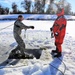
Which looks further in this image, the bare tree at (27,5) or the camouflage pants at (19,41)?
the bare tree at (27,5)

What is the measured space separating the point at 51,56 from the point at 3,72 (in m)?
2.43

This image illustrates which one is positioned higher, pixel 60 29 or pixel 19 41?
pixel 60 29

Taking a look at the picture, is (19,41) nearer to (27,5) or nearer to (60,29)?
(60,29)

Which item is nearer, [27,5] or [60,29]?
[60,29]

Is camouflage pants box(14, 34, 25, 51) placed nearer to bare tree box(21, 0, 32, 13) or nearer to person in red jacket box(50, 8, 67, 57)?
person in red jacket box(50, 8, 67, 57)

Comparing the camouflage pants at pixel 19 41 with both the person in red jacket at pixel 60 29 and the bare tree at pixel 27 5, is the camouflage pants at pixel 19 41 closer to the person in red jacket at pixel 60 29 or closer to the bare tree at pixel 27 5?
the person in red jacket at pixel 60 29

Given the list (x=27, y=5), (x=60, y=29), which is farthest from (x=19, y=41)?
(x=27, y=5)

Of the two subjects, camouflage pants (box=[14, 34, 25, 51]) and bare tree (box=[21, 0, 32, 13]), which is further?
bare tree (box=[21, 0, 32, 13])

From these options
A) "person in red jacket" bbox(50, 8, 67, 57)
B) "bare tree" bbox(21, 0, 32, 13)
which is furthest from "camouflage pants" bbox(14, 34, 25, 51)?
Result: "bare tree" bbox(21, 0, 32, 13)

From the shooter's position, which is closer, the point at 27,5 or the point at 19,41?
the point at 19,41

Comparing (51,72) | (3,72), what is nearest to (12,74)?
(3,72)

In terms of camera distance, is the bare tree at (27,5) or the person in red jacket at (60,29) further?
the bare tree at (27,5)

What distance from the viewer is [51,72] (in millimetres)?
5785

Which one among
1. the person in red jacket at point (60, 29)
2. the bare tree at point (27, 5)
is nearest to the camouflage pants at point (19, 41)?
the person in red jacket at point (60, 29)
